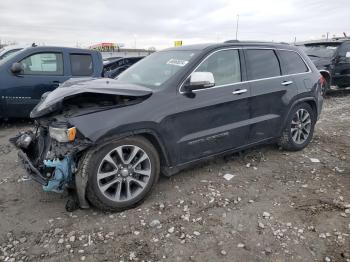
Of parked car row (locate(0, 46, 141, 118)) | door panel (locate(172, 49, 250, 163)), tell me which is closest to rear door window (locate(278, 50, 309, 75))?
door panel (locate(172, 49, 250, 163))

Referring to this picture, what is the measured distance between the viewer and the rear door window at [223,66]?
4.07 metres

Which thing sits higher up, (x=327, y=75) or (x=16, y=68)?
(x=16, y=68)

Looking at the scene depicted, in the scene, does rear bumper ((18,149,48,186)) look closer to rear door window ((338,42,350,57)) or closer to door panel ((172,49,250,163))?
door panel ((172,49,250,163))

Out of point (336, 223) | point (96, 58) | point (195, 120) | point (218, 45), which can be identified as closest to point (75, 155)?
point (195, 120)

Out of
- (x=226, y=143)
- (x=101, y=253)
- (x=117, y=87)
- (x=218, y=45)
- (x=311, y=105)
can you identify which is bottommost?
(x=101, y=253)

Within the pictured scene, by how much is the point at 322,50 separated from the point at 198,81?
8689 mm

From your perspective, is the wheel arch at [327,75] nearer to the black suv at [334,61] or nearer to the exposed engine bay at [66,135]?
the black suv at [334,61]

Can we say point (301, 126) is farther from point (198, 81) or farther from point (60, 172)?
point (60, 172)

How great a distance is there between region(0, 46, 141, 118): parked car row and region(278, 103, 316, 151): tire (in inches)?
173

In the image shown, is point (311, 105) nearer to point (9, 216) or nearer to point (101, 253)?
point (101, 253)

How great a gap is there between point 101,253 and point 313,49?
10397 millimetres

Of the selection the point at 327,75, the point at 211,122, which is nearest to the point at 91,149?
the point at 211,122

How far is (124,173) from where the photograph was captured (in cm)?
342

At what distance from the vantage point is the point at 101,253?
9.29 ft
